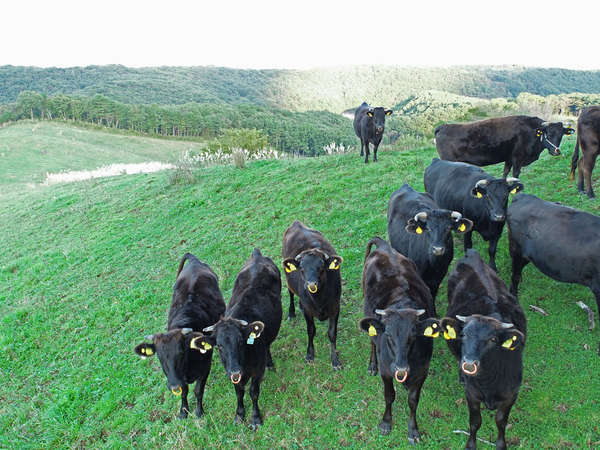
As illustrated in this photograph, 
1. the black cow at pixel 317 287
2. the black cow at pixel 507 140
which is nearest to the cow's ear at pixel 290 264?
the black cow at pixel 317 287

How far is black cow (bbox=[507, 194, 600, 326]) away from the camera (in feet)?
20.4

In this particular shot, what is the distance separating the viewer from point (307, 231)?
8.30m

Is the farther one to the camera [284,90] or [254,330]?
[284,90]

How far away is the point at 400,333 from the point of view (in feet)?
15.4

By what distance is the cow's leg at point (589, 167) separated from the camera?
31.0 feet

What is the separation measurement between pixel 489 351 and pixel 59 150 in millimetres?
50256

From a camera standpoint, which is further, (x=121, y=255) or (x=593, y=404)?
(x=121, y=255)

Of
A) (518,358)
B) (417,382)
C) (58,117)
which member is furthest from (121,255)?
(58,117)

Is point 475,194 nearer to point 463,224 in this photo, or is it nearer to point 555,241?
point 463,224

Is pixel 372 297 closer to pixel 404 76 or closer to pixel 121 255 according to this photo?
pixel 121 255

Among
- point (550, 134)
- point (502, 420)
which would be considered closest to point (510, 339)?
point (502, 420)

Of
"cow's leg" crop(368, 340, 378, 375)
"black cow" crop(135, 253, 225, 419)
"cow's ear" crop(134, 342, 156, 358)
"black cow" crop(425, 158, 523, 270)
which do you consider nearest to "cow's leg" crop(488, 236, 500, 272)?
"black cow" crop(425, 158, 523, 270)

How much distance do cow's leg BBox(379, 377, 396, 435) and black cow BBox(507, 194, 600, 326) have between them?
143 inches

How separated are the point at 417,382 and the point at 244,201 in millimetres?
10238
